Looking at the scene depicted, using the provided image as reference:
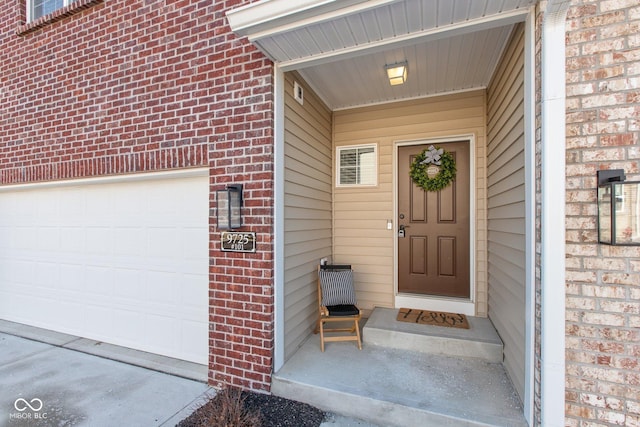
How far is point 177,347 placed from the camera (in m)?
2.99

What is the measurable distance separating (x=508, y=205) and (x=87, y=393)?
12.4 feet

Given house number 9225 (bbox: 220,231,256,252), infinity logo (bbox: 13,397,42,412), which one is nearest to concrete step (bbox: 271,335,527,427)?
house number 9225 (bbox: 220,231,256,252)

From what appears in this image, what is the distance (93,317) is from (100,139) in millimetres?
2082

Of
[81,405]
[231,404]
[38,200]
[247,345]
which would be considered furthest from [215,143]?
[38,200]

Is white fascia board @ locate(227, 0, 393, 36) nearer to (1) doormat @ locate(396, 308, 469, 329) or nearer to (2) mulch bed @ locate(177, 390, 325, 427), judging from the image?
(2) mulch bed @ locate(177, 390, 325, 427)

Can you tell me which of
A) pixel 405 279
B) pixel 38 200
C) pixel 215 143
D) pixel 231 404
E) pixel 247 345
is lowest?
pixel 231 404

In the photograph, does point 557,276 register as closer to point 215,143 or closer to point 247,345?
point 247,345

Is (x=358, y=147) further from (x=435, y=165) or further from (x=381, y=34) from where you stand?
(x=381, y=34)

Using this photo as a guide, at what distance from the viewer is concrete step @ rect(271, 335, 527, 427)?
6.35 ft

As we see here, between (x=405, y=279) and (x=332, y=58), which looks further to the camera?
(x=405, y=279)

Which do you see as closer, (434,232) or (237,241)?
(237,241)

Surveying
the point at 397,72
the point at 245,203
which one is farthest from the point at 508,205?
the point at 245,203

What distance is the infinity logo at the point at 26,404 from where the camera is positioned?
7.32 ft

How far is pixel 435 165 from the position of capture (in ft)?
11.3
